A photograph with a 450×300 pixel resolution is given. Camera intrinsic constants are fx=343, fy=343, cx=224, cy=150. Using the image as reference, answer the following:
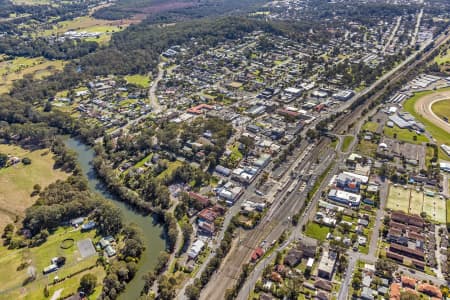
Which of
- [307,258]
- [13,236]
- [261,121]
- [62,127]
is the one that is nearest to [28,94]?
[62,127]

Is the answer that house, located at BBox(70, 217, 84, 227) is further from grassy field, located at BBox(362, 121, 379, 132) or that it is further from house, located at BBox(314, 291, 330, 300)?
grassy field, located at BBox(362, 121, 379, 132)

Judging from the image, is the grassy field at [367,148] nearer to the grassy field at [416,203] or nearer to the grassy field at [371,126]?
the grassy field at [371,126]

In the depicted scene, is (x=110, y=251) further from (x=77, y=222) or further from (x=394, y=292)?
(x=394, y=292)

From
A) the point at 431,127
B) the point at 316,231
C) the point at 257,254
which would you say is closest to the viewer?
the point at 257,254

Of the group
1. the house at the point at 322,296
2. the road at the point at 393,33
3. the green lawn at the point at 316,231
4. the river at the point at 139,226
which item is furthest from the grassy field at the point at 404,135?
the road at the point at 393,33

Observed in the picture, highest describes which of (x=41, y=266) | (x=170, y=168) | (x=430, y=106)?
(x=430, y=106)

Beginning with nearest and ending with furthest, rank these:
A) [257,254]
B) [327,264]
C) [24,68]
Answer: [327,264] < [257,254] < [24,68]

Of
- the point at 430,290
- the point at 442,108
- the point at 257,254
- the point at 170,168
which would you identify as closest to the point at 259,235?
the point at 257,254
